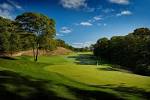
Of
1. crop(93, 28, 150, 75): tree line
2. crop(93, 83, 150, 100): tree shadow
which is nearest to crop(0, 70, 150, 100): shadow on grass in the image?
crop(93, 83, 150, 100): tree shadow

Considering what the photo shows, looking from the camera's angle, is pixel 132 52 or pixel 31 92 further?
pixel 132 52

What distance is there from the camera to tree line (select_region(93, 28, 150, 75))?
63.9 metres

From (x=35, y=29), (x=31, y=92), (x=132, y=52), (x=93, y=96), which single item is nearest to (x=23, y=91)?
(x=31, y=92)

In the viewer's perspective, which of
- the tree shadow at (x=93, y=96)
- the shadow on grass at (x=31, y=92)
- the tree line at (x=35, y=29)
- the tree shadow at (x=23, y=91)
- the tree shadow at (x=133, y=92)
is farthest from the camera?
the tree line at (x=35, y=29)

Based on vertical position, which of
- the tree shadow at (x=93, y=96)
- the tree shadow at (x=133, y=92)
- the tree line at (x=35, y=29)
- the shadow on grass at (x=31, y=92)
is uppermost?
the tree line at (x=35, y=29)

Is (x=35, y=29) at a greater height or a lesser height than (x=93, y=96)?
greater

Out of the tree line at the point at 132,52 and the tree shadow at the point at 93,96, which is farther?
the tree line at the point at 132,52

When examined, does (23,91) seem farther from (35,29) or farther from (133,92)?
(35,29)

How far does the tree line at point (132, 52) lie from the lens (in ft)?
210

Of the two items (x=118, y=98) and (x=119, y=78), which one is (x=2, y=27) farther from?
(x=118, y=98)

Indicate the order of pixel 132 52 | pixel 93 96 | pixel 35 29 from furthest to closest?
pixel 132 52 < pixel 35 29 < pixel 93 96

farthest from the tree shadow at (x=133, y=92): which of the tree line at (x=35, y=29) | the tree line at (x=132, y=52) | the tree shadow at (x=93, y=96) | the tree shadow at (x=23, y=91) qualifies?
the tree line at (x=35, y=29)

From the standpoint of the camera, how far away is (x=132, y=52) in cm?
7656

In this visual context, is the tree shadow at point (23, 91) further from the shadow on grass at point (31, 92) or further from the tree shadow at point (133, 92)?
the tree shadow at point (133, 92)
